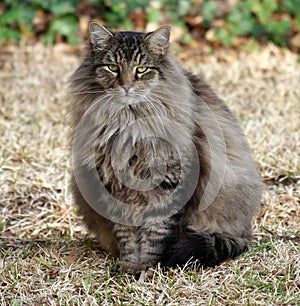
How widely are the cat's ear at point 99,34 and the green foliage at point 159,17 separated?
3.36 meters

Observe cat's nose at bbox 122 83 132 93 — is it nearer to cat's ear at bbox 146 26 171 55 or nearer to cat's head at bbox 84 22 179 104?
cat's head at bbox 84 22 179 104

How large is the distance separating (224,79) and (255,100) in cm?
54

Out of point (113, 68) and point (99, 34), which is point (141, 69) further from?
point (99, 34)

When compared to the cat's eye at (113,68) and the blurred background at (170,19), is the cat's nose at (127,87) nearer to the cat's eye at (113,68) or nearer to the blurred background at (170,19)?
the cat's eye at (113,68)

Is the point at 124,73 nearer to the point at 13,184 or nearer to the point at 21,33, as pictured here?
the point at 13,184

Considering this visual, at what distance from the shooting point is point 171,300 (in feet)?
8.70

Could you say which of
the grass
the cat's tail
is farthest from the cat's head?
the grass

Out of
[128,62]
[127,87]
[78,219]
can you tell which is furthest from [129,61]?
[78,219]

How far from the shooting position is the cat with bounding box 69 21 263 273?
2.79m

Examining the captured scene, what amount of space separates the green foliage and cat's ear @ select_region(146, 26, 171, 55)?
3398mm

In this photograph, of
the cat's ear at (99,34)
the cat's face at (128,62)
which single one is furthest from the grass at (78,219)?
the cat's ear at (99,34)

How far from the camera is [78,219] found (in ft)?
11.7

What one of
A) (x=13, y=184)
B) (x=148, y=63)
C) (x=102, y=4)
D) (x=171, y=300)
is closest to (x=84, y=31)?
(x=102, y=4)

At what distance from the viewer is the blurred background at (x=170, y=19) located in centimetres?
620
